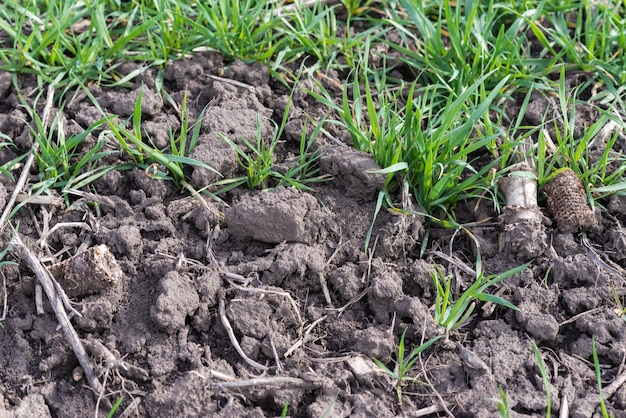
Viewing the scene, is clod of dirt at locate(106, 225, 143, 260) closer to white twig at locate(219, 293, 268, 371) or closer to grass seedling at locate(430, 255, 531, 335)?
white twig at locate(219, 293, 268, 371)

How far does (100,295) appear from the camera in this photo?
2.23m

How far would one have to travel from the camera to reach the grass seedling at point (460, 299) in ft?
7.11

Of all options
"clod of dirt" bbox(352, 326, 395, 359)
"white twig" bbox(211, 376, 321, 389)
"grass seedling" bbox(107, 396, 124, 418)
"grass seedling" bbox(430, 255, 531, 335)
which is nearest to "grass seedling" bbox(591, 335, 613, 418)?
"grass seedling" bbox(430, 255, 531, 335)

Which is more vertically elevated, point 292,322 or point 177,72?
point 177,72

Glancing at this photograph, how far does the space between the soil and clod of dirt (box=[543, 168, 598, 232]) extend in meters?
0.02

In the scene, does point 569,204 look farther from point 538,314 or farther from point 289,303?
point 289,303

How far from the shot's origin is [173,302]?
2.17 meters

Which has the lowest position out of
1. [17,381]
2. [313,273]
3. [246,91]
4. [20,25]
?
[17,381]

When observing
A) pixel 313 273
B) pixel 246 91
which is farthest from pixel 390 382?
pixel 246 91

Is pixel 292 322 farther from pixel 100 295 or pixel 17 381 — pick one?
pixel 17 381

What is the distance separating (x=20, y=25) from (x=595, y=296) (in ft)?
7.25

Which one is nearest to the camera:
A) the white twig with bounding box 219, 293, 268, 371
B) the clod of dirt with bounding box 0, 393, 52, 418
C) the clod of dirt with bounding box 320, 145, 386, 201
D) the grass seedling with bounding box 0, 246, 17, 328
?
the clod of dirt with bounding box 0, 393, 52, 418

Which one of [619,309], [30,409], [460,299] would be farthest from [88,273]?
[619,309]

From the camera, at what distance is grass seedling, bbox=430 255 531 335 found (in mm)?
2166
